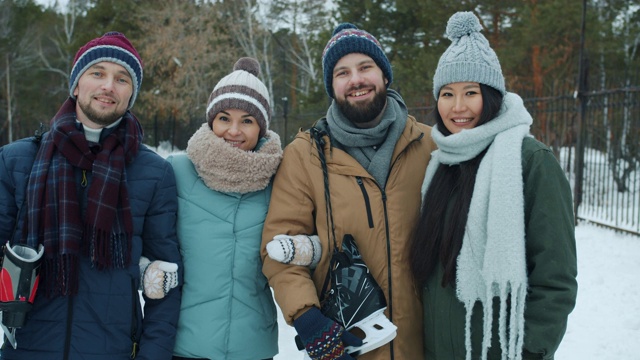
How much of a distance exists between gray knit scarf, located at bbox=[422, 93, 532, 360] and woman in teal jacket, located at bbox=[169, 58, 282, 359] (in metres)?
0.95

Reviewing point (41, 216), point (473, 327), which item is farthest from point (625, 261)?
point (41, 216)

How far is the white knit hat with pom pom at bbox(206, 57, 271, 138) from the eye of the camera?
2.70 m

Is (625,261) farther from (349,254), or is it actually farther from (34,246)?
(34,246)

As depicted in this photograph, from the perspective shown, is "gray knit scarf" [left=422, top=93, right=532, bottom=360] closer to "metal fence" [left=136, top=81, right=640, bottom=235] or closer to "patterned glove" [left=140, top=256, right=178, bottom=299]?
"patterned glove" [left=140, top=256, right=178, bottom=299]

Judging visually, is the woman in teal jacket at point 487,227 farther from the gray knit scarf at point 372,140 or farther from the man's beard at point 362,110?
the man's beard at point 362,110

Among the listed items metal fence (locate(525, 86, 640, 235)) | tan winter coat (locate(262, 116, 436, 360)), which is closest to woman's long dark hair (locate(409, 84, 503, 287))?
tan winter coat (locate(262, 116, 436, 360))

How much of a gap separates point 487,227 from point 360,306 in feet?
1.97

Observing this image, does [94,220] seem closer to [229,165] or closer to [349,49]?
[229,165]

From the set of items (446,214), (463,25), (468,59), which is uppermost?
(463,25)

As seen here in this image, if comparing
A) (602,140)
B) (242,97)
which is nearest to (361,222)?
(242,97)

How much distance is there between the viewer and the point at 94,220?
7.18ft

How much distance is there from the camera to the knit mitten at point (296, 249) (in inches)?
90.0

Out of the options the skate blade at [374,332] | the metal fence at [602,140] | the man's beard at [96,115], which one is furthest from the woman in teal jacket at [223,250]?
the metal fence at [602,140]

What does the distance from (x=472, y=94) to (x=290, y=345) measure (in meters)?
2.89
